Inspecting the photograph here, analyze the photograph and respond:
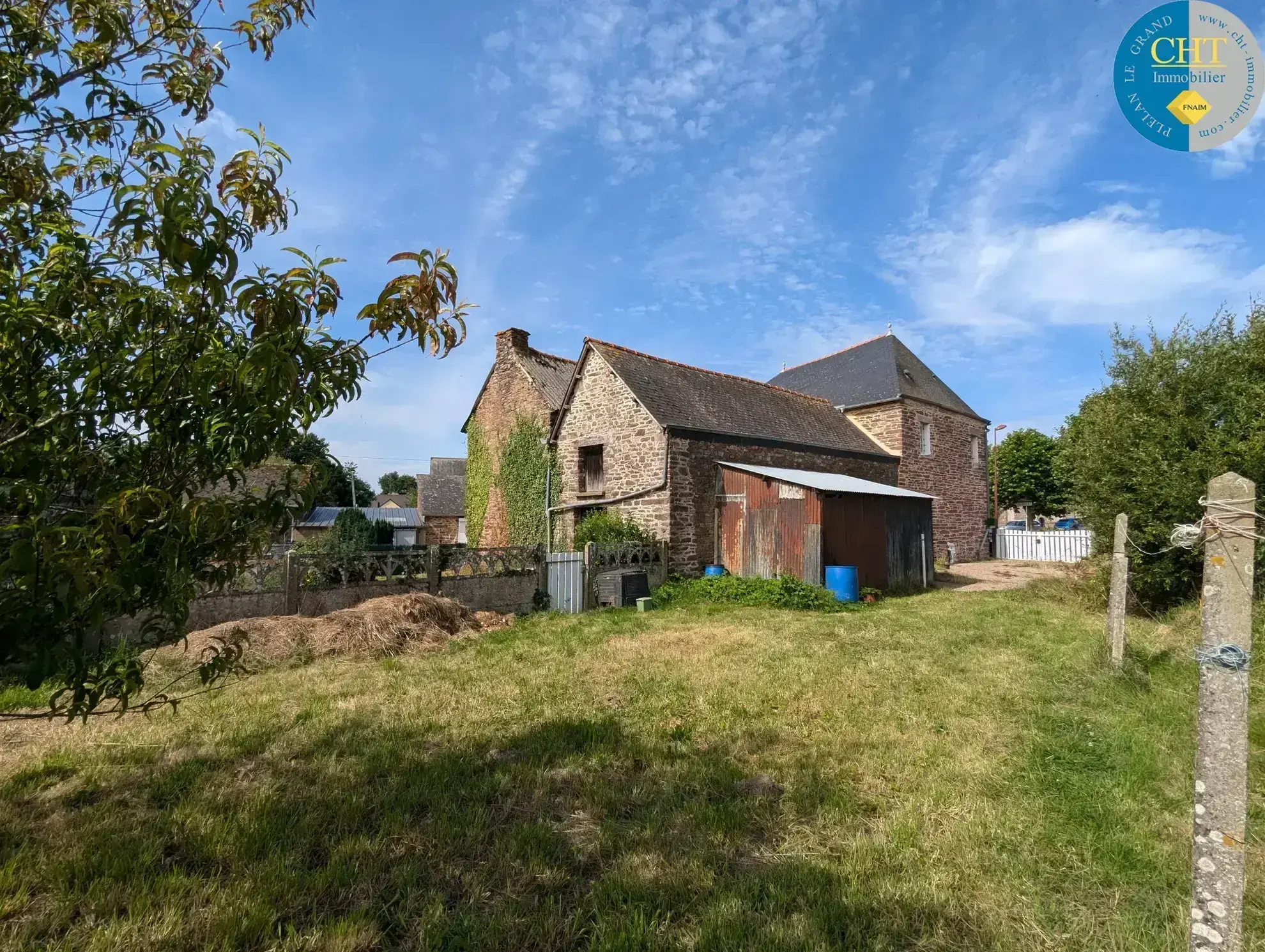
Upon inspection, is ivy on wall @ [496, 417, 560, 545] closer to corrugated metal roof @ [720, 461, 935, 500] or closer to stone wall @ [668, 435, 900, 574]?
stone wall @ [668, 435, 900, 574]

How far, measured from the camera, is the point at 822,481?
15180 mm

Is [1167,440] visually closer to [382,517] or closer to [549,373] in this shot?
[549,373]

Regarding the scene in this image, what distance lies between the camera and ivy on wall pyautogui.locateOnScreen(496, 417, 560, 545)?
1822 centimetres

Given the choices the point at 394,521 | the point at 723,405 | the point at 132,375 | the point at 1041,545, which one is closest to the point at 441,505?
the point at 394,521

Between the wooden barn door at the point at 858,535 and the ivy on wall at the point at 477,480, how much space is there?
11.1m

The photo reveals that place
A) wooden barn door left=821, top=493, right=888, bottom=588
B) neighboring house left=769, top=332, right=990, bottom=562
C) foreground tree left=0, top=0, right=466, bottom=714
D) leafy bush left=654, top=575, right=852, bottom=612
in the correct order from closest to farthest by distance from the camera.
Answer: foreground tree left=0, top=0, right=466, bottom=714, leafy bush left=654, top=575, right=852, bottom=612, wooden barn door left=821, top=493, right=888, bottom=588, neighboring house left=769, top=332, right=990, bottom=562

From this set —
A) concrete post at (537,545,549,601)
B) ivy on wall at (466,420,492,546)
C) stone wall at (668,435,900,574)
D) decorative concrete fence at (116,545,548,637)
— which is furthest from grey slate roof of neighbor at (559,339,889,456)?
ivy on wall at (466,420,492,546)

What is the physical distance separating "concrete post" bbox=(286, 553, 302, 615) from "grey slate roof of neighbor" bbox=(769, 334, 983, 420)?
19876 mm

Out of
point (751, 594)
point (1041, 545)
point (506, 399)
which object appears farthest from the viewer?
point (1041, 545)

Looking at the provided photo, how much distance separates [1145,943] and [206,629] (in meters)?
9.70

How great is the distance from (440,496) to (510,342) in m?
19.8

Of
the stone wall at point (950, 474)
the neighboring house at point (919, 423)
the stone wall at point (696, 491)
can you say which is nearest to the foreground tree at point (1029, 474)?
the stone wall at point (950, 474)

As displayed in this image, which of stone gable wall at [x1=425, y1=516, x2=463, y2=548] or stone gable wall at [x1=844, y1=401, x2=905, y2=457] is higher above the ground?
stone gable wall at [x1=844, y1=401, x2=905, y2=457]

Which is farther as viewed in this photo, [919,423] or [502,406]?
[919,423]
